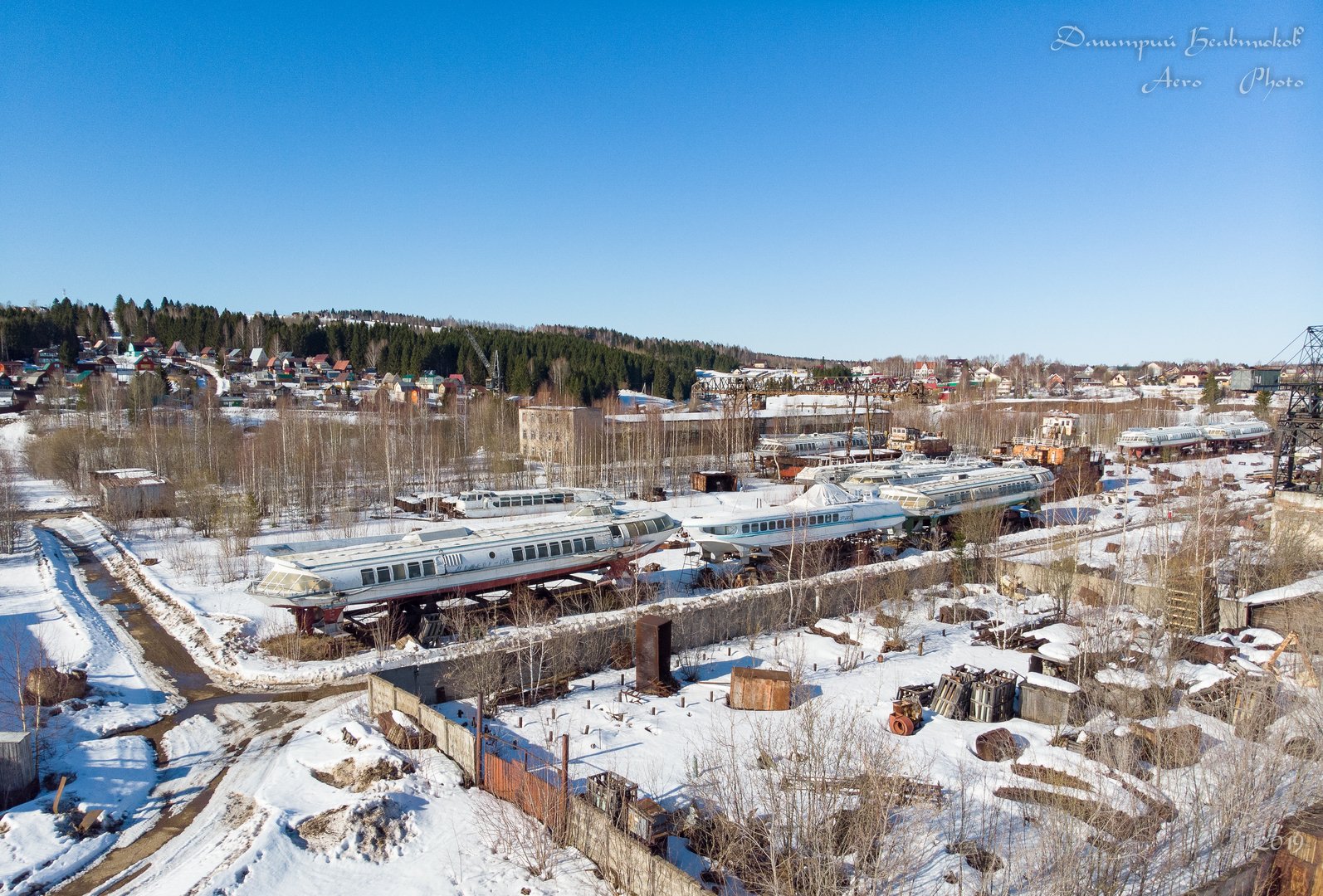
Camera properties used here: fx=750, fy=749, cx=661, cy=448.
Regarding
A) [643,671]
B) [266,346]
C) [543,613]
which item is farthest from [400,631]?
[266,346]

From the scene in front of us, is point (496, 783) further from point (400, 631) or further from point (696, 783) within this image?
point (400, 631)

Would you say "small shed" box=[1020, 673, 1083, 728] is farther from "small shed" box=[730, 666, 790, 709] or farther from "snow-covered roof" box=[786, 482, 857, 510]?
"snow-covered roof" box=[786, 482, 857, 510]

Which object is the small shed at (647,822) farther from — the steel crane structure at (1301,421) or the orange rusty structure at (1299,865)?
the steel crane structure at (1301,421)

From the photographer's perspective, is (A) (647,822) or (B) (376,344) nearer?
(A) (647,822)

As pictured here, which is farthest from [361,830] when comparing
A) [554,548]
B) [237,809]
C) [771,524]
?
[771,524]

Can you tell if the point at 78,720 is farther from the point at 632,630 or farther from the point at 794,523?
the point at 794,523

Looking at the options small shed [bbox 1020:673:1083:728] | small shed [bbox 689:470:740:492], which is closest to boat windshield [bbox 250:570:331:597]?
small shed [bbox 1020:673:1083:728]

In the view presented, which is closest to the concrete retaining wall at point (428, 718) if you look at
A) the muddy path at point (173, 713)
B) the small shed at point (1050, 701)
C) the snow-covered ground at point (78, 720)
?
the muddy path at point (173, 713)

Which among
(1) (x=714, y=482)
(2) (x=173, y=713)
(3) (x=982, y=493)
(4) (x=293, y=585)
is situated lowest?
(2) (x=173, y=713)
